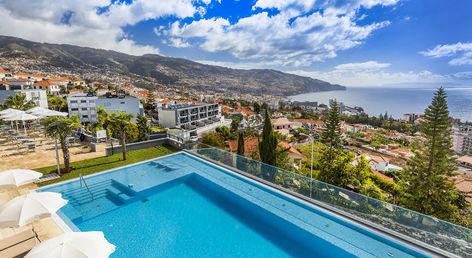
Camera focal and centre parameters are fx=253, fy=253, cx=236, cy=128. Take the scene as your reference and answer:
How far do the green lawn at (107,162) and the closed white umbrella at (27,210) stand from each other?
5.54 m

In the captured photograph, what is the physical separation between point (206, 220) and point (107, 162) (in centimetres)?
691

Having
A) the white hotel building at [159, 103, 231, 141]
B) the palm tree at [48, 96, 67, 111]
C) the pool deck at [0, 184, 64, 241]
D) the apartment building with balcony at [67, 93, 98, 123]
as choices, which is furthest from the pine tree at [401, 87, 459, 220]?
the apartment building with balcony at [67, 93, 98, 123]

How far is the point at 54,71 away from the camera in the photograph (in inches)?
4791

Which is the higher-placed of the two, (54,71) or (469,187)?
(54,71)

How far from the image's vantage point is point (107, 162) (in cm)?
1225

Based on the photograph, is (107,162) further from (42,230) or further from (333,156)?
(333,156)

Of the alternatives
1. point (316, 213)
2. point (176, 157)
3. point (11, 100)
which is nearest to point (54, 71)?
point (11, 100)

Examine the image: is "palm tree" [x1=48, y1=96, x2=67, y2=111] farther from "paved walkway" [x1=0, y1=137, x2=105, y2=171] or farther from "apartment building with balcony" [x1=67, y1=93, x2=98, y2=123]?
"paved walkway" [x1=0, y1=137, x2=105, y2=171]

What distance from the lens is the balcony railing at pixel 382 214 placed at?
5.44 metres

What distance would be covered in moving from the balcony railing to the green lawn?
634 cm

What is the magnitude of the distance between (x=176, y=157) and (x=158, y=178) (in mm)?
2839

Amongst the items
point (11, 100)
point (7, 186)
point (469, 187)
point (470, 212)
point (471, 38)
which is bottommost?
point (469, 187)

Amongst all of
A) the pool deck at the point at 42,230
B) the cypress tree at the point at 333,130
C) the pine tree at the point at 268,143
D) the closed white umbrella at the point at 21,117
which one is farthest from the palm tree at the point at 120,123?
the cypress tree at the point at 333,130

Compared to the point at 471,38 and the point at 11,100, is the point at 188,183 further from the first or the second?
the point at 471,38
